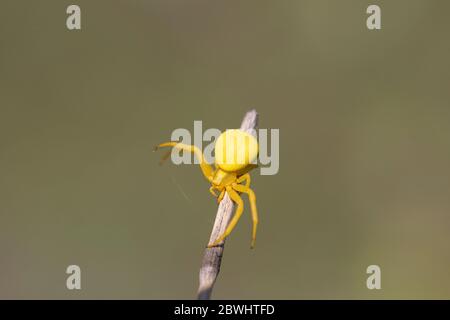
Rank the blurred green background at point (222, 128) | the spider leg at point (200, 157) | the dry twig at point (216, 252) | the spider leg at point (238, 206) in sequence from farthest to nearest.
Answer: the blurred green background at point (222, 128), the spider leg at point (200, 157), the spider leg at point (238, 206), the dry twig at point (216, 252)

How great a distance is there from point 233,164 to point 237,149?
10cm

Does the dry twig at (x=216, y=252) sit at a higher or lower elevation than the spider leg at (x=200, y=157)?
lower

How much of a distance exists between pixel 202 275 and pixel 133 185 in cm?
390

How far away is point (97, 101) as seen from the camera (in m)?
6.29

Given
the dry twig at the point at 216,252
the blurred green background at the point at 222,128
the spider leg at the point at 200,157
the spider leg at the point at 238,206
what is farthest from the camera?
the blurred green background at the point at 222,128

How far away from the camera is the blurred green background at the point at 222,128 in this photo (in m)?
5.45

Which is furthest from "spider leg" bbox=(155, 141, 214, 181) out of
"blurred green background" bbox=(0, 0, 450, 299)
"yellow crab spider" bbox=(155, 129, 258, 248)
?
"blurred green background" bbox=(0, 0, 450, 299)

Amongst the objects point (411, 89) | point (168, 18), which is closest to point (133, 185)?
point (168, 18)

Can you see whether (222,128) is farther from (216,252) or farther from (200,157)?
(216,252)

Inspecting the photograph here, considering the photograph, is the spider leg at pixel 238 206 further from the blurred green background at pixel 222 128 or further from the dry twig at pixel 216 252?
the blurred green background at pixel 222 128

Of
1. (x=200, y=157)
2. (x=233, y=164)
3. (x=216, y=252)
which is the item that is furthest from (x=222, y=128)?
(x=216, y=252)

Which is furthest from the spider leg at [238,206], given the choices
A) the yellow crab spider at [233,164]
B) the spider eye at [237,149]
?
the spider eye at [237,149]

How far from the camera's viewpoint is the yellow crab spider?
2598mm

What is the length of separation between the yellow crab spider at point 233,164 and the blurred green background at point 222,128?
266cm
